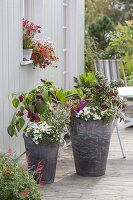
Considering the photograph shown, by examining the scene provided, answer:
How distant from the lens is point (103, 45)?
651 inches

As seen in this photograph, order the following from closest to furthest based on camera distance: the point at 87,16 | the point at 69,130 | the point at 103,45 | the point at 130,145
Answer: the point at 69,130, the point at 130,145, the point at 103,45, the point at 87,16

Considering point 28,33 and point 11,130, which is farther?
point 28,33

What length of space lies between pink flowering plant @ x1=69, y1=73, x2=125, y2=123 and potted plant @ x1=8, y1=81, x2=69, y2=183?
0.17 m

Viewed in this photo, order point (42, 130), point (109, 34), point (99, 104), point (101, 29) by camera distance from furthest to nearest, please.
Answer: point (101, 29)
point (109, 34)
point (99, 104)
point (42, 130)

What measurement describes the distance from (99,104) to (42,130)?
753 millimetres

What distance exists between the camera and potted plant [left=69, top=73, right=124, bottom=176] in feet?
18.4

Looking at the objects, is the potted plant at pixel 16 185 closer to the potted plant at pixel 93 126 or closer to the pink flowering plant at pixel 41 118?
the pink flowering plant at pixel 41 118

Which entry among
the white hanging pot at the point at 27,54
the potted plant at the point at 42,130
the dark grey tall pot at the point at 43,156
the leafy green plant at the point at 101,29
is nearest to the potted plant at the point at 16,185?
the potted plant at the point at 42,130

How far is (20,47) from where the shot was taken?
6.30m

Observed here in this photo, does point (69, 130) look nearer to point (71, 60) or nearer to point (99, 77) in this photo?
point (99, 77)

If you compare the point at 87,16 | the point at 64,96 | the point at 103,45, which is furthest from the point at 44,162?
the point at 87,16

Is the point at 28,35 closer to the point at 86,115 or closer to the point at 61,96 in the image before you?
the point at 61,96

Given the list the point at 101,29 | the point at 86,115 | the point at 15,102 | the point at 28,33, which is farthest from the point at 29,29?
the point at 101,29

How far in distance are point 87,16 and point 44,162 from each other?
1782 cm
